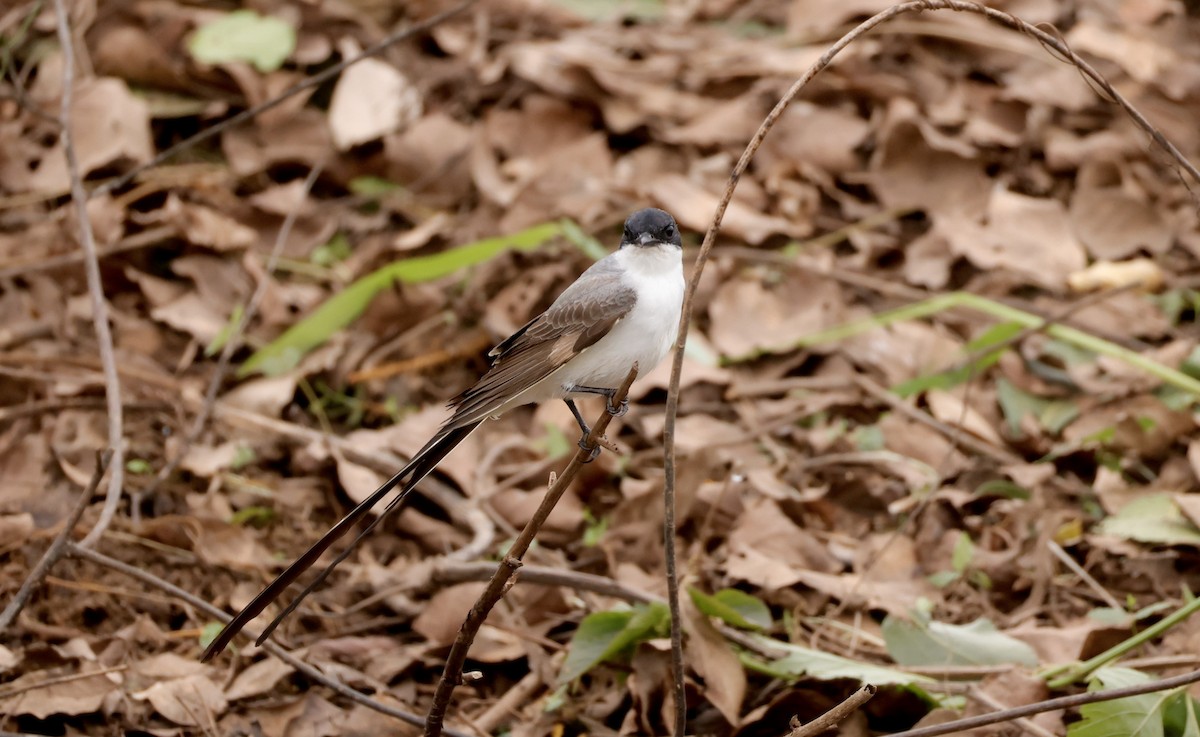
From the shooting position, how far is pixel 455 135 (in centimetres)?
630

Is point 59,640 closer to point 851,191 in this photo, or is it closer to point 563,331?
point 563,331

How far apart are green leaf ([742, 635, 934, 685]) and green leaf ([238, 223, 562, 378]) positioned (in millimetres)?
2104

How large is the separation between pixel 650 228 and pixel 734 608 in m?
1.14

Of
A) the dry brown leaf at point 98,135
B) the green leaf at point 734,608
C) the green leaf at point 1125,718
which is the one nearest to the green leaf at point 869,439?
the green leaf at point 734,608

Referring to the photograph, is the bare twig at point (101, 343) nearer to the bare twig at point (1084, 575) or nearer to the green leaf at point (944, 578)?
the green leaf at point (944, 578)

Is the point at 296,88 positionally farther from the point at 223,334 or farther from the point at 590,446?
the point at 590,446

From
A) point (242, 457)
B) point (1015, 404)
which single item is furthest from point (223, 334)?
point (1015, 404)

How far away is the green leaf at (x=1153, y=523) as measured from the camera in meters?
4.00

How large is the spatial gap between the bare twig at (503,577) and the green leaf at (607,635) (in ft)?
2.01

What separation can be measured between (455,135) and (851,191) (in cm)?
204

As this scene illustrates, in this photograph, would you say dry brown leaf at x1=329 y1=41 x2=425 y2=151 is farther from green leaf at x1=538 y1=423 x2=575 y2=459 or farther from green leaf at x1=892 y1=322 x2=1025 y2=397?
green leaf at x1=892 y1=322 x2=1025 y2=397

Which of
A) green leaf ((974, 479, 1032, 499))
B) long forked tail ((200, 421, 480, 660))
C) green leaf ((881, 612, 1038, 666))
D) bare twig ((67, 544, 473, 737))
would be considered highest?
long forked tail ((200, 421, 480, 660))

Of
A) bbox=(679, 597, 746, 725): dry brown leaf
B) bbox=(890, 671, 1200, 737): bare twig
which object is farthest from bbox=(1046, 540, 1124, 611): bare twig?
bbox=(890, 671, 1200, 737): bare twig

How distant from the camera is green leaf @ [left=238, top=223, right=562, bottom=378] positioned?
200 inches
